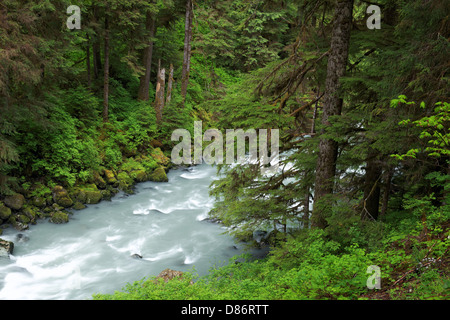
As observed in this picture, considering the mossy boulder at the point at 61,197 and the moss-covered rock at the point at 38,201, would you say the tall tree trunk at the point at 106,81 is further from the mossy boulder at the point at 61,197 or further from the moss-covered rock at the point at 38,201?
the moss-covered rock at the point at 38,201

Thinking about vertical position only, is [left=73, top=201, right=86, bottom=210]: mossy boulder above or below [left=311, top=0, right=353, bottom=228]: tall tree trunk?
below

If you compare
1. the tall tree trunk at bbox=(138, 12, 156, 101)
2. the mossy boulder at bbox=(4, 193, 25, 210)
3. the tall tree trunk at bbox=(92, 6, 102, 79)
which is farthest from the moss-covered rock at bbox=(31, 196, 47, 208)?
the tall tree trunk at bbox=(138, 12, 156, 101)

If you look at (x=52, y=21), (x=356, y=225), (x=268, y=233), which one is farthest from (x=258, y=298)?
(x=52, y=21)

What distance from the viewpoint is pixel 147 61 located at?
18.5 m

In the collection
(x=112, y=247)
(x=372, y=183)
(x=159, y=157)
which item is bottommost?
(x=112, y=247)

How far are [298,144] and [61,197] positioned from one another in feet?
30.2

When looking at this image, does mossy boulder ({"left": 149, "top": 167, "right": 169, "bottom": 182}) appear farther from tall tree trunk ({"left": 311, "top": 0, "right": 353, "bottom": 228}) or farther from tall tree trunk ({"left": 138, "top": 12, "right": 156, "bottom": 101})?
tall tree trunk ({"left": 311, "top": 0, "right": 353, "bottom": 228})

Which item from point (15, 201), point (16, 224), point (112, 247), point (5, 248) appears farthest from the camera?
point (15, 201)

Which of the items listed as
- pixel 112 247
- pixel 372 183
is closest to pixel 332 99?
pixel 372 183

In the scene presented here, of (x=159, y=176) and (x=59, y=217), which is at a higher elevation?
(x=159, y=176)

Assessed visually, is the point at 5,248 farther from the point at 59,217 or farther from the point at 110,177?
the point at 110,177

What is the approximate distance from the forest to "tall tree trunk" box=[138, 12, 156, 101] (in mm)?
478

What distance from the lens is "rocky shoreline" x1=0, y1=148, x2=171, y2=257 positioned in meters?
10.5

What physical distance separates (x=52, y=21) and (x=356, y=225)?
40.0 ft
